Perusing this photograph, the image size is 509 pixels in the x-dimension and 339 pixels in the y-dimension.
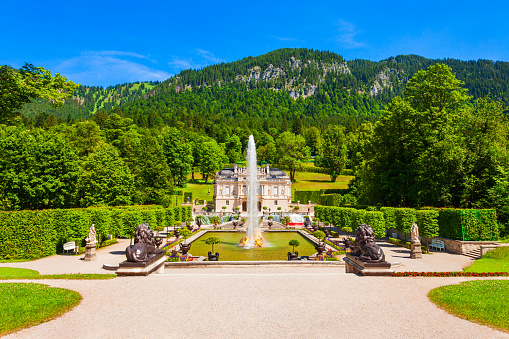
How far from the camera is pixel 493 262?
20.2 m

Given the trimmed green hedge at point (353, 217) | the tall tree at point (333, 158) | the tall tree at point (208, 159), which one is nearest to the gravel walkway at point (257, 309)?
the trimmed green hedge at point (353, 217)

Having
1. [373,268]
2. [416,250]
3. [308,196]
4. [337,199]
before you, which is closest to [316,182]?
[308,196]

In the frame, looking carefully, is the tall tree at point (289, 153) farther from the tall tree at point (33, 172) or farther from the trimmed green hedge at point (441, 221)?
the tall tree at point (33, 172)

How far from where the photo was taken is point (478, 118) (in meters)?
32.8

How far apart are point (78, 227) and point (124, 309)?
18.3 metres

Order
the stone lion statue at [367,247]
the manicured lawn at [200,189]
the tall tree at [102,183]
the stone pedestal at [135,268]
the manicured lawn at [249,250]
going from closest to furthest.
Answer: the stone pedestal at [135,268]
the stone lion statue at [367,247]
the manicured lawn at [249,250]
the tall tree at [102,183]
the manicured lawn at [200,189]

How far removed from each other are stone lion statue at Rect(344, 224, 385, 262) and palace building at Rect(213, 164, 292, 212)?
188 feet

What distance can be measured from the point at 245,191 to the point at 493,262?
56742 mm

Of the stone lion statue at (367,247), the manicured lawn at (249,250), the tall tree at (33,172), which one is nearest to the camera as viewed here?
the stone lion statue at (367,247)

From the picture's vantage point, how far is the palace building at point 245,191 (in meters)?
73.2

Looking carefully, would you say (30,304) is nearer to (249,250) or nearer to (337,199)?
(249,250)

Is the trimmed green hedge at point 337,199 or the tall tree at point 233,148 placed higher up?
the tall tree at point 233,148

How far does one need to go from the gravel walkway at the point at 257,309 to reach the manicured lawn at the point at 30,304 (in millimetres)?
375

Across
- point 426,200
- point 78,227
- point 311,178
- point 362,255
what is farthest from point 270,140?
point 362,255
